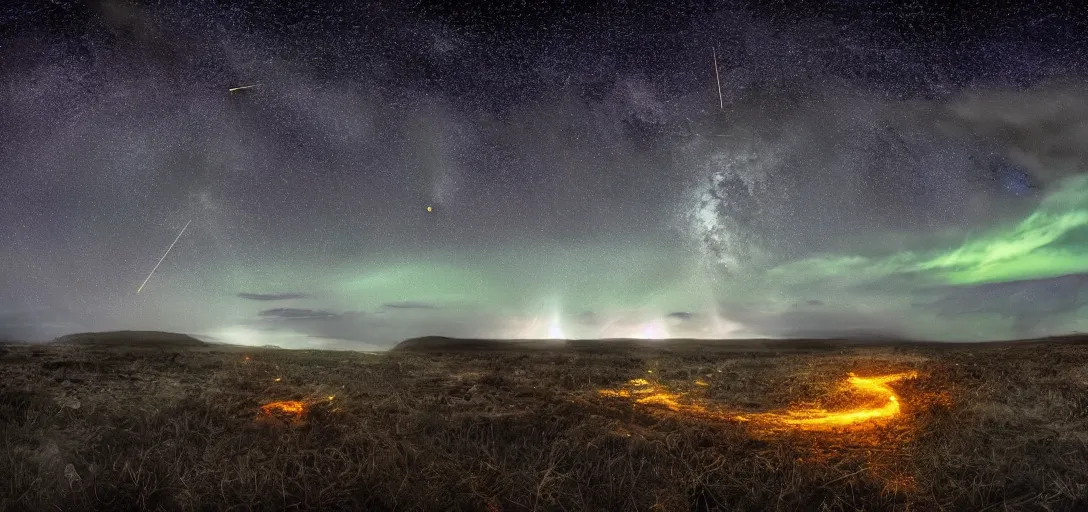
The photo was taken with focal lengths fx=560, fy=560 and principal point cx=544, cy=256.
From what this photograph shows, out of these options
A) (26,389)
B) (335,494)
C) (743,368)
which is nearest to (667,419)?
(335,494)

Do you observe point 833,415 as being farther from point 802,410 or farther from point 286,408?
point 286,408

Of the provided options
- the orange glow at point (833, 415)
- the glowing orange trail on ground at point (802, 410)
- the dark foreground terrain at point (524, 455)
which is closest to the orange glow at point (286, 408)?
the dark foreground terrain at point (524, 455)

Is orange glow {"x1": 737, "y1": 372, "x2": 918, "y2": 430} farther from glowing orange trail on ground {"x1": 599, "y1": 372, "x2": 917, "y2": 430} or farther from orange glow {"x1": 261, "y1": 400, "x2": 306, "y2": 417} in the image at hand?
orange glow {"x1": 261, "y1": 400, "x2": 306, "y2": 417}

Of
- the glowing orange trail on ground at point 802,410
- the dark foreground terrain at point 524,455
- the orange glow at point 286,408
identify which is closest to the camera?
the dark foreground terrain at point 524,455

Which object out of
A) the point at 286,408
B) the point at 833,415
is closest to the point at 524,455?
the point at 286,408

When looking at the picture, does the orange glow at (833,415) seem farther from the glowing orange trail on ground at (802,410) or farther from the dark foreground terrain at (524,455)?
the dark foreground terrain at (524,455)

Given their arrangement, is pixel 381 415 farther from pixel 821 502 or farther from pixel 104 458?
pixel 821 502

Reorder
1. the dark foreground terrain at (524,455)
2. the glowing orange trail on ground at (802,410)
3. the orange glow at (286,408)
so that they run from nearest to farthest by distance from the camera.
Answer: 1. the dark foreground terrain at (524,455)
2. the orange glow at (286,408)
3. the glowing orange trail on ground at (802,410)

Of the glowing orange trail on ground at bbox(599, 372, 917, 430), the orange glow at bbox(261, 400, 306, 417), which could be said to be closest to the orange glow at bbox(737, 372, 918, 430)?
the glowing orange trail on ground at bbox(599, 372, 917, 430)
